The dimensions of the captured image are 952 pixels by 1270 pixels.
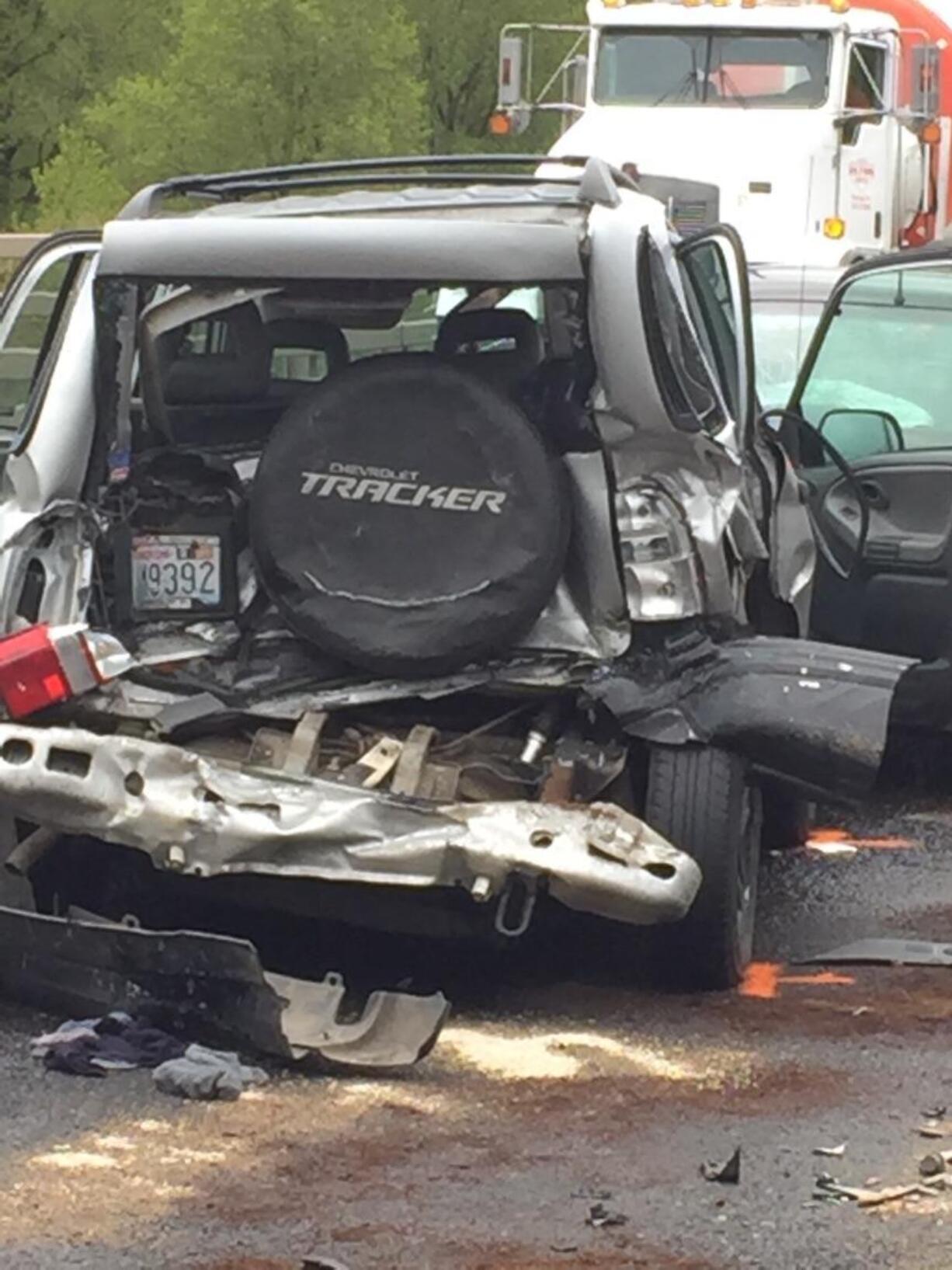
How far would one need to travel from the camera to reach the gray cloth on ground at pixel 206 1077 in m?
6.45

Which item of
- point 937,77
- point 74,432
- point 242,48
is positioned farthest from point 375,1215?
point 242,48

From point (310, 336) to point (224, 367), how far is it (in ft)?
0.80

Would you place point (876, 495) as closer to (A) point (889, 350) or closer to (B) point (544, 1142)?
(A) point (889, 350)

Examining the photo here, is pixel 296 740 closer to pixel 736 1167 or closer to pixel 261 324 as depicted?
pixel 261 324

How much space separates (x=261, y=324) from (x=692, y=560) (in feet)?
4.49

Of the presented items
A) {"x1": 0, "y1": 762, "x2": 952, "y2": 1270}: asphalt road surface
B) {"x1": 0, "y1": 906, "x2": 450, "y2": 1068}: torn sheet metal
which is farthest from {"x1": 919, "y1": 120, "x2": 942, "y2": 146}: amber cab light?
{"x1": 0, "y1": 906, "x2": 450, "y2": 1068}: torn sheet metal

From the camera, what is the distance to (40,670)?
7277 millimetres

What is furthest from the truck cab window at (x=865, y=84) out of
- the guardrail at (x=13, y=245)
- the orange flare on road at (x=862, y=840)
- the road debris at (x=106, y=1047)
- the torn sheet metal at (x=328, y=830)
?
the road debris at (x=106, y=1047)

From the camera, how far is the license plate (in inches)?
305

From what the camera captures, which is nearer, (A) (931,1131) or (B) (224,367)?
(A) (931,1131)

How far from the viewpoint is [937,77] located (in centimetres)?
2108

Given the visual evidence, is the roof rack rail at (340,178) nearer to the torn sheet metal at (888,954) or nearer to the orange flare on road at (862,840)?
the torn sheet metal at (888,954)

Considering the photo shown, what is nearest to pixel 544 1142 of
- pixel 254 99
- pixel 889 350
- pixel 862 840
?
pixel 862 840

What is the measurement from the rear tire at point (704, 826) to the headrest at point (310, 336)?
1457 millimetres
